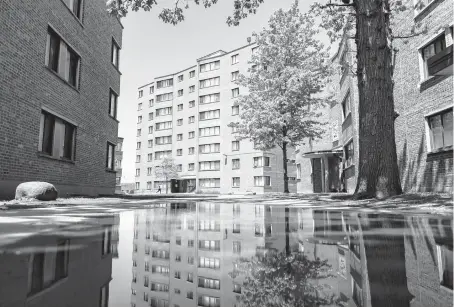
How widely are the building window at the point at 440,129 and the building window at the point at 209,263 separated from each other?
12.7 metres

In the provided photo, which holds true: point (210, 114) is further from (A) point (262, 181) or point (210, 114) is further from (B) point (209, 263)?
(B) point (209, 263)

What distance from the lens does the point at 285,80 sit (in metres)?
18.5

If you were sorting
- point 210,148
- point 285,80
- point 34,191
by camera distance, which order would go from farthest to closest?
point 210,148, point 285,80, point 34,191

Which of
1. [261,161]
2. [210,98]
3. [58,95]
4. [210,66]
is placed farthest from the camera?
[210,66]

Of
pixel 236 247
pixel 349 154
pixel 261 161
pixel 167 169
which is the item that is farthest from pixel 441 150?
pixel 167 169

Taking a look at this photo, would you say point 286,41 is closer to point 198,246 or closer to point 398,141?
point 398,141

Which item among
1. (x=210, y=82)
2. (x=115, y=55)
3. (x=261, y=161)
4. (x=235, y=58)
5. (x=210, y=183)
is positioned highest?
(x=235, y=58)

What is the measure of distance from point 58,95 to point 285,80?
40.7 feet

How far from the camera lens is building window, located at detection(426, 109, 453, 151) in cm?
1136

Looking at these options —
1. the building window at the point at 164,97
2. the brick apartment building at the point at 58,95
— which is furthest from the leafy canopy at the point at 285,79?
the building window at the point at 164,97

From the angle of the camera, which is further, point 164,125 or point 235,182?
point 164,125

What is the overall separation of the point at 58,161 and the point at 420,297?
38.8 ft

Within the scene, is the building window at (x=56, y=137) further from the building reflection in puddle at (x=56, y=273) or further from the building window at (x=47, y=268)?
the building window at (x=47, y=268)

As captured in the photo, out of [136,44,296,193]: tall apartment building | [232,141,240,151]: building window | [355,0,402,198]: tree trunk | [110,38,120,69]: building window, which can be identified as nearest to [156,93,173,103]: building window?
[136,44,296,193]: tall apartment building
